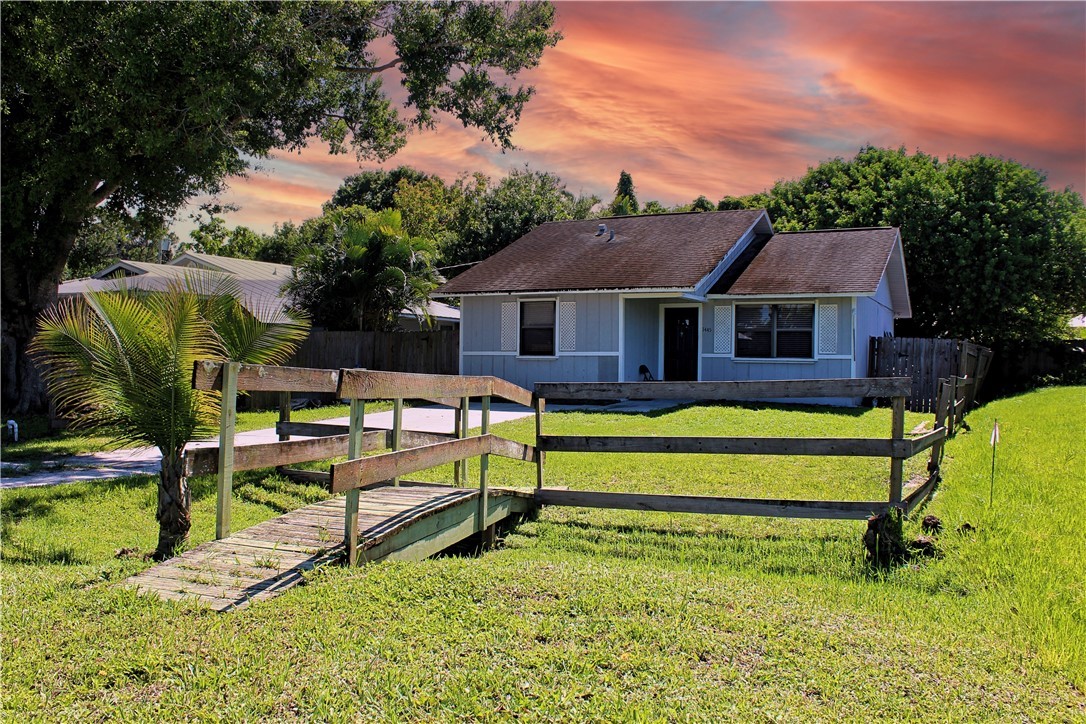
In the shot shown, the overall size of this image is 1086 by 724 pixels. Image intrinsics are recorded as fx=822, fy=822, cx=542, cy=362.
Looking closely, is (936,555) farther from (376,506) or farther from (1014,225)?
(1014,225)

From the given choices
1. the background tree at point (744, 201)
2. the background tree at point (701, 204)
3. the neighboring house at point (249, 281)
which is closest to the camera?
the neighboring house at point (249, 281)

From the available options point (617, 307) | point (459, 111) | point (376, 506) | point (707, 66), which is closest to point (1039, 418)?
point (617, 307)

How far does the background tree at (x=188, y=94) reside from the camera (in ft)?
44.0

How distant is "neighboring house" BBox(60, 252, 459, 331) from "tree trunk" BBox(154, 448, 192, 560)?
15.8 meters

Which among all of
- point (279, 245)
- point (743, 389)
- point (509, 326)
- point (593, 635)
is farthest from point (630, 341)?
point (279, 245)

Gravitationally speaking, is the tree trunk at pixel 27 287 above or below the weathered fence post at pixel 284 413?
above

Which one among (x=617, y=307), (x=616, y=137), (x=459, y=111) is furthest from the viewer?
(x=617, y=307)

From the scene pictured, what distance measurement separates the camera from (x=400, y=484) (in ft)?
26.1

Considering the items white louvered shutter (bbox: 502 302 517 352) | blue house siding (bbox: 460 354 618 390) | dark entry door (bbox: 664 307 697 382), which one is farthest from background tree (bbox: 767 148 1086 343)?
white louvered shutter (bbox: 502 302 517 352)

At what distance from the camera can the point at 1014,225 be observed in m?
29.2

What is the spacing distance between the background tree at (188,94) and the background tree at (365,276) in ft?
15.3

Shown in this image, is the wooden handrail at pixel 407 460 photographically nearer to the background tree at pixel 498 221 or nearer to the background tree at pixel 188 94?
the background tree at pixel 188 94

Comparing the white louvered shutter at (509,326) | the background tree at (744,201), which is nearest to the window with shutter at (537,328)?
the white louvered shutter at (509,326)

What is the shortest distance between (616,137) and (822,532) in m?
7.95
